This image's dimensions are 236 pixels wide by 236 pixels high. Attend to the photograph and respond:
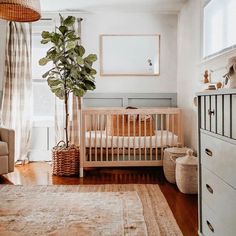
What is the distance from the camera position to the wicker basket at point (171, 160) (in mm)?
3703

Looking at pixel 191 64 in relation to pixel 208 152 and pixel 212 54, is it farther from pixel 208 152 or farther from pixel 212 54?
pixel 208 152

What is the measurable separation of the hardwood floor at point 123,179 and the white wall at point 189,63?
0.67 meters

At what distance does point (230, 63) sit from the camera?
1.87 m

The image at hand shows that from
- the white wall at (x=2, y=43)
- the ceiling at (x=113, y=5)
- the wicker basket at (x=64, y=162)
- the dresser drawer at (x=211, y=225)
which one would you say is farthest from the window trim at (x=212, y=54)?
the white wall at (x=2, y=43)

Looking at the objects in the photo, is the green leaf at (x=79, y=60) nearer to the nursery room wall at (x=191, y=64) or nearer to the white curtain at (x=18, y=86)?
the white curtain at (x=18, y=86)

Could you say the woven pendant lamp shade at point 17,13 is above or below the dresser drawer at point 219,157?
above

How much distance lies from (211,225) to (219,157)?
435mm

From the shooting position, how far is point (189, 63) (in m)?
4.27

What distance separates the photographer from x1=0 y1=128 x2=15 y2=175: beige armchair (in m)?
3.74

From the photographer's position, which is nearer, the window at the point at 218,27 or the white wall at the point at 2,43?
the window at the point at 218,27

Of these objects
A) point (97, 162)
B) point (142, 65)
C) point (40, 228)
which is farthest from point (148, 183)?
point (142, 65)

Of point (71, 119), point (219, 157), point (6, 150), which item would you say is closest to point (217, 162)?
point (219, 157)

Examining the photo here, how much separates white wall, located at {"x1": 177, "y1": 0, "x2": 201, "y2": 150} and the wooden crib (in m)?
0.20

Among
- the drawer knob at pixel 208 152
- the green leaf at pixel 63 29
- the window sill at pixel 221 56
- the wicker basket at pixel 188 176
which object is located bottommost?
the wicker basket at pixel 188 176
